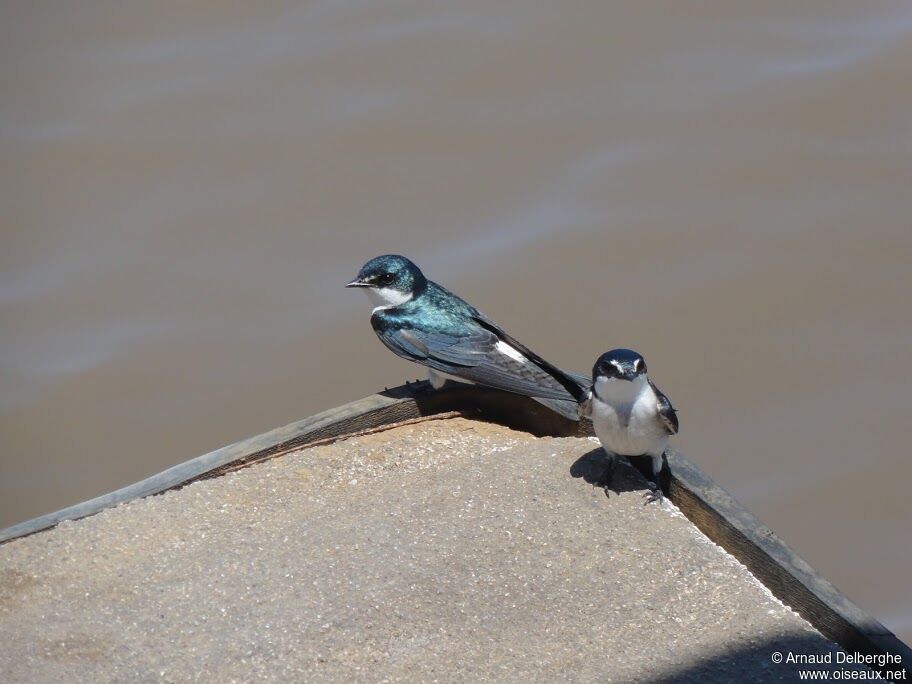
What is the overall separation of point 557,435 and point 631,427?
2.41 ft

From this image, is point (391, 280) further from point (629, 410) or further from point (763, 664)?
point (763, 664)

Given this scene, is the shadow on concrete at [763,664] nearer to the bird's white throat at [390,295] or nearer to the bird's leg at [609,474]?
the bird's leg at [609,474]

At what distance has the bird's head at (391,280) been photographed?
5.17m

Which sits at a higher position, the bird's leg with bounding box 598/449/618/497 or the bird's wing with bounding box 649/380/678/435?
the bird's wing with bounding box 649/380/678/435

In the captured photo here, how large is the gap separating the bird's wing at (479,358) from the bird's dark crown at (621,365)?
0.61m

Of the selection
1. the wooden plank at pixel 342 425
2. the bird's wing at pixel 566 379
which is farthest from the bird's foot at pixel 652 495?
the wooden plank at pixel 342 425

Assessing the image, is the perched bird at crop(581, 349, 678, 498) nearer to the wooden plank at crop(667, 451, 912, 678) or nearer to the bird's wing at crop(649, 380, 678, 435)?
the bird's wing at crop(649, 380, 678, 435)

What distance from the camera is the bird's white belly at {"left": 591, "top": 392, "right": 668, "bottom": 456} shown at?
3.73m

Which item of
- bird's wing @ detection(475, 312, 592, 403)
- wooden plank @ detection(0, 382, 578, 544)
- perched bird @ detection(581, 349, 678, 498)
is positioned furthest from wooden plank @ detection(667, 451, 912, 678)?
wooden plank @ detection(0, 382, 578, 544)

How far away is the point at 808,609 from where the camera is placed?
10.8 ft

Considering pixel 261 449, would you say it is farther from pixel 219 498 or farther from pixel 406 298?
pixel 406 298

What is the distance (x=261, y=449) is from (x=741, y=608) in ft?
5.41

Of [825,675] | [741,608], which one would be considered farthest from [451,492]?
[825,675]

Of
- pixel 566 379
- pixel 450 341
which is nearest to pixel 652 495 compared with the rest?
pixel 566 379
